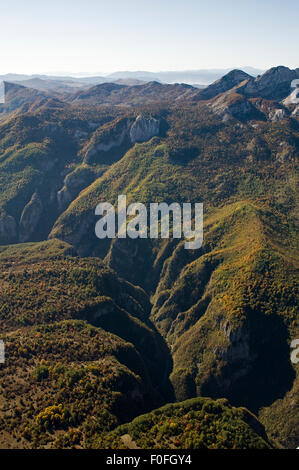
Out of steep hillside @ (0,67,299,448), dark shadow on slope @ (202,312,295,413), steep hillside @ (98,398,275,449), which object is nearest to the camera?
steep hillside @ (98,398,275,449)

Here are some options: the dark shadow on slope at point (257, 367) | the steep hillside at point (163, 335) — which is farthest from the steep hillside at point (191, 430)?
the dark shadow on slope at point (257, 367)

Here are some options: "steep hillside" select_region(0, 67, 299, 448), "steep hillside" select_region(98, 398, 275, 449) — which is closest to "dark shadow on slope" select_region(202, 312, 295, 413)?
"steep hillside" select_region(0, 67, 299, 448)

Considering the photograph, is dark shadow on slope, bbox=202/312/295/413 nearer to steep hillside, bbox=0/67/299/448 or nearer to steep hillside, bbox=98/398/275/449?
steep hillside, bbox=0/67/299/448

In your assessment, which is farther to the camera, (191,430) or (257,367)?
(257,367)

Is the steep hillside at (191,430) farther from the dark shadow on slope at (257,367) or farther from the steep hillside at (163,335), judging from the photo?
the dark shadow on slope at (257,367)

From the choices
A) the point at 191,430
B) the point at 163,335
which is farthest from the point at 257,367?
the point at 191,430

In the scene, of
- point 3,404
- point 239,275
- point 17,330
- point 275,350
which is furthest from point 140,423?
point 239,275

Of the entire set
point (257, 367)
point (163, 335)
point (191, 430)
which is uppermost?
point (191, 430)

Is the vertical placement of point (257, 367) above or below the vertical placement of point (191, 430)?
below

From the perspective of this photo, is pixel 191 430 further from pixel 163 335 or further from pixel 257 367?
Answer: pixel 163 335

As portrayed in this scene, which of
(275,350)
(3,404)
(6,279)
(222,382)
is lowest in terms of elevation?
(222,382)
